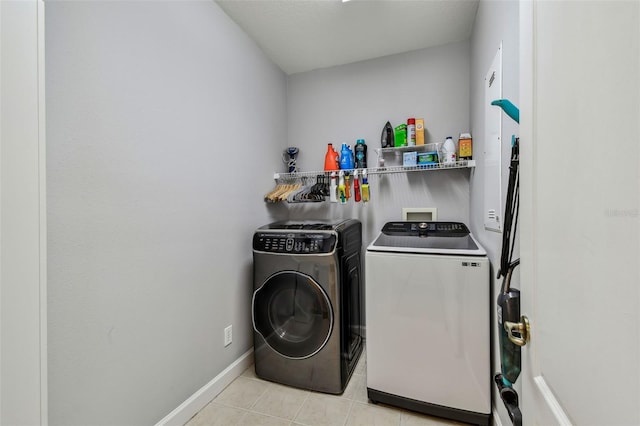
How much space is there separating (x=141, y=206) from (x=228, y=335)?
1052mm

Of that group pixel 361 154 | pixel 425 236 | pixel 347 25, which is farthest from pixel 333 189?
pixel 347 25

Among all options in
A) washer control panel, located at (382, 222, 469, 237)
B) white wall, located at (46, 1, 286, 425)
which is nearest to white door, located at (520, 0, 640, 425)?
washer control panel, located at (382, 222, 469, 237)

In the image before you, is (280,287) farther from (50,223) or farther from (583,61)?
(583,61)

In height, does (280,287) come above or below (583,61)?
below

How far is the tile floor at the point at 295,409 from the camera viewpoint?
1487 mm

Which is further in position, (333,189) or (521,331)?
(333,189)

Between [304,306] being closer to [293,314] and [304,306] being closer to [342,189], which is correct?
[293,314]

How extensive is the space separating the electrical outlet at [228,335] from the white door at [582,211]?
1639 mm

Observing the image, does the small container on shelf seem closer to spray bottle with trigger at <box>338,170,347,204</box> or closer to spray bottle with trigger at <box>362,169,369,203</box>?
spray bottle with trigger at <box>362,169,369,203</box>

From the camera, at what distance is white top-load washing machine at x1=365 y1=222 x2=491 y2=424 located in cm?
139

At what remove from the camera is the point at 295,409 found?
159cm

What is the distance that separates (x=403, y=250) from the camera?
1.53m

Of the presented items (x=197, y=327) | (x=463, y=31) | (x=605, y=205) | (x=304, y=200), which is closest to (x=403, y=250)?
(x=304, y=200)

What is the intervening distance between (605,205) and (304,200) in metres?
1.96
